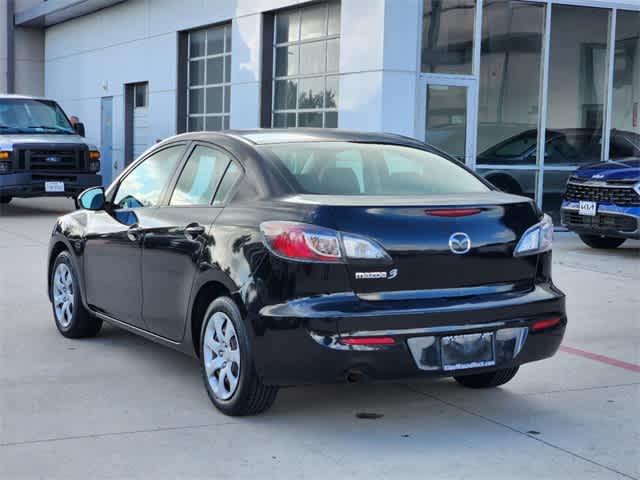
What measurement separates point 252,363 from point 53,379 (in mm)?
1604

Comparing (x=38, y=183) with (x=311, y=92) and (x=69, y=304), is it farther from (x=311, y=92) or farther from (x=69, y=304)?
(x=69, y=304)

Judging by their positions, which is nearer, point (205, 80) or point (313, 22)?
point (313, 22)

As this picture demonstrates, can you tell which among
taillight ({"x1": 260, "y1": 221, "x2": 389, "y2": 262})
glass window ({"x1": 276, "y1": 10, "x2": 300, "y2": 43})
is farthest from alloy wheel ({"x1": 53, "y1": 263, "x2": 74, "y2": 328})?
glass window ({"x1": 276, "y1": 10, "x2": 300, "y2": 43})

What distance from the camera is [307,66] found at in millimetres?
17500

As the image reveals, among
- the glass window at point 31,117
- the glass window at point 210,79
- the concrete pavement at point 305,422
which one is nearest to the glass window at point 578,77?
the glass window at point 210,79

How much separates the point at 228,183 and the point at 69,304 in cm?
214

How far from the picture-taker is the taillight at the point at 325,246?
4801 millimetres

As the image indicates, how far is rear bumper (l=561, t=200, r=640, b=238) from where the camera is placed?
12141mm

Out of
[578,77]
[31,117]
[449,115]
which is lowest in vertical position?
[31,117]

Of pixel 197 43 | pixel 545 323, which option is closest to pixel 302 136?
pixel 545 323

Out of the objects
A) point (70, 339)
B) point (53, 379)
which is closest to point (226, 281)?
point (53, 379)

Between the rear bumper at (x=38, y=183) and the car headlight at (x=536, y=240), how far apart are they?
13336 millimetres

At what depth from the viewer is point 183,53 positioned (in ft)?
72.3

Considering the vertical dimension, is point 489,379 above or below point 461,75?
below
